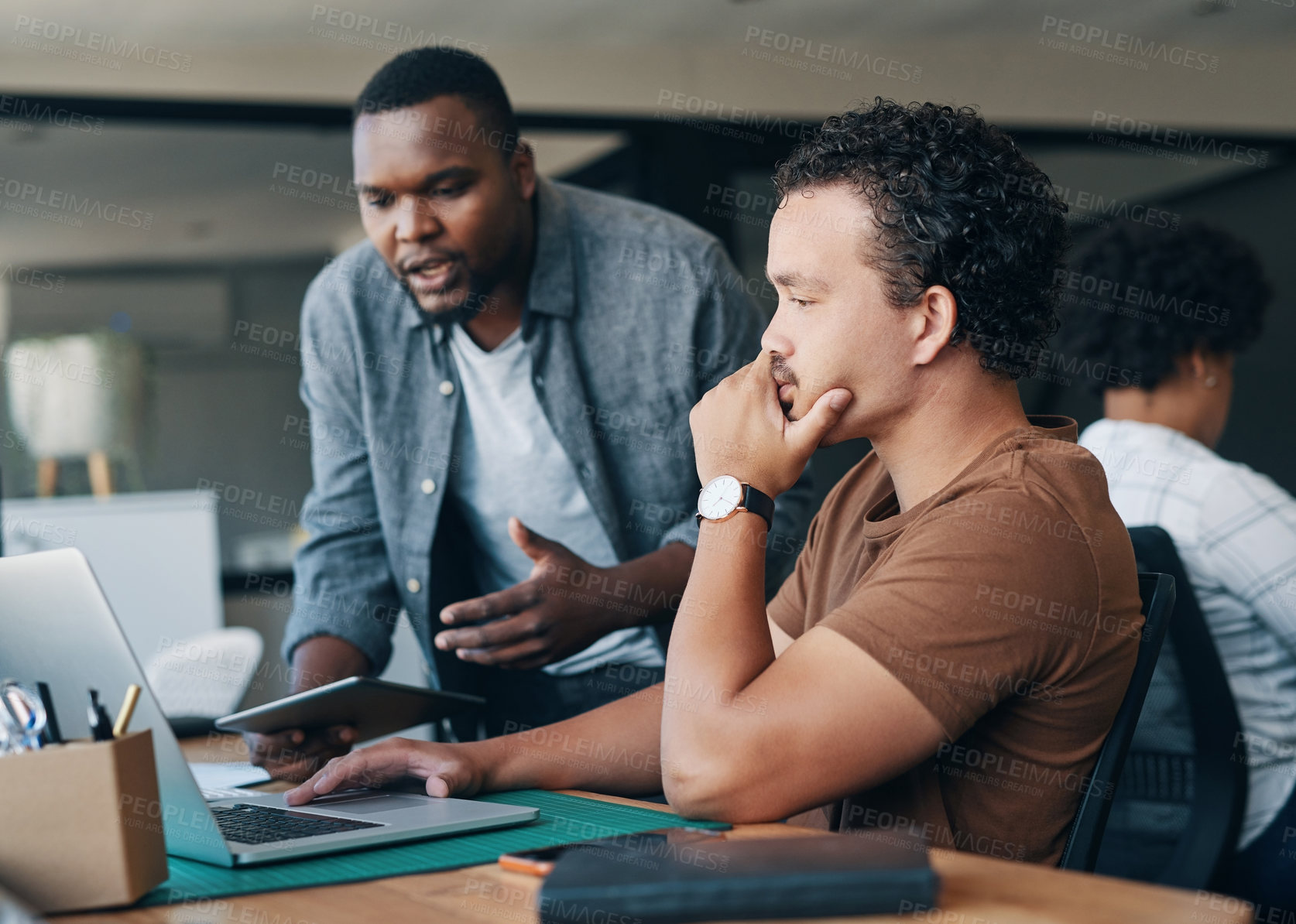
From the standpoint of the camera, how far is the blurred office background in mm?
4285

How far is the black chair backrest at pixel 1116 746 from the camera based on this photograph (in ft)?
3.74

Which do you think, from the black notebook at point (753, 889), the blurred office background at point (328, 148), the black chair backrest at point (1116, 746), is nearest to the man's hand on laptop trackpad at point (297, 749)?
the black notebook at point (753, 889)

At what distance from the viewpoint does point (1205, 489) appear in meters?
2.05

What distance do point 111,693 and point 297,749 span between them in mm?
545

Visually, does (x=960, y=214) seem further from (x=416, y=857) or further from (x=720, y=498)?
(x=416, y=857)

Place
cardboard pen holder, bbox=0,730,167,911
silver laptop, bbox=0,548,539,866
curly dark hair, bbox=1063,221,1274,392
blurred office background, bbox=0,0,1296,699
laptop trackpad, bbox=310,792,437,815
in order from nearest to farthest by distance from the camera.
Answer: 1. cardboard pen holder, bbox=0,730,167,911
2. silver laptop, bbox=0,548,539,866
3. laptop trackpad, bbox=310,792,437,815
4. curly dark hair, bbox=1063,221,1274,392
5. blurred office background, bbox=0,0,1296,699

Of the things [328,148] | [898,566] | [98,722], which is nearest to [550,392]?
[898,566]

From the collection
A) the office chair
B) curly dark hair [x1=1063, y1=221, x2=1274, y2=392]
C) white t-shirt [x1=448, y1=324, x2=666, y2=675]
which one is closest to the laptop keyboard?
white t-shirt [x1=448, y1=324, x2=666, y2=675]

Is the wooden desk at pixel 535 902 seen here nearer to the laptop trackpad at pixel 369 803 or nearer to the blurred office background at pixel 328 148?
the laptop trackpad at pixel 369 803

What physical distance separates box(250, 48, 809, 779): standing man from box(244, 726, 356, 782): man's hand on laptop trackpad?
17.5 inches

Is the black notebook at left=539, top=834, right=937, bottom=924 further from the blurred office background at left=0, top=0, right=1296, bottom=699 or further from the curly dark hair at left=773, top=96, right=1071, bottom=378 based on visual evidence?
the blurred office background at left=0, top=0, right=1296, bottom=699

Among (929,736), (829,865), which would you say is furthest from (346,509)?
(829,865)

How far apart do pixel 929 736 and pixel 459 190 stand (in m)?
1.28

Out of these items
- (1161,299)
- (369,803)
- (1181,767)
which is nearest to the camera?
(369,803)
